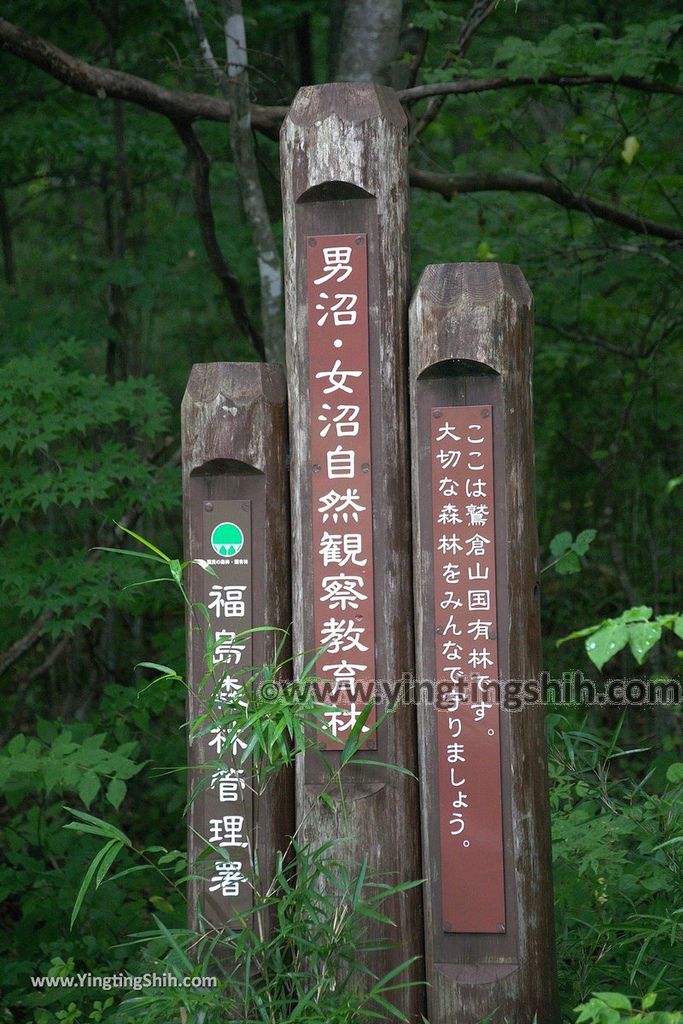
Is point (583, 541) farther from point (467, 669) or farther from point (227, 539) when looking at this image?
point (227, 539)

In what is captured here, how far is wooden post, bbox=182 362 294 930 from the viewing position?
313 cm

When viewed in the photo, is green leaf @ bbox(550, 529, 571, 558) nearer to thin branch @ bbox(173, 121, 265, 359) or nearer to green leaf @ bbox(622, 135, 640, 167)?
thin branch @ bbox(173, 121, 265, 359)

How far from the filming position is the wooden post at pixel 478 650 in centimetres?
295

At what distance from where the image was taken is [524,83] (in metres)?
5.04

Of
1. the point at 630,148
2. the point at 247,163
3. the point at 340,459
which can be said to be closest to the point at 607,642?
the point at 340,459

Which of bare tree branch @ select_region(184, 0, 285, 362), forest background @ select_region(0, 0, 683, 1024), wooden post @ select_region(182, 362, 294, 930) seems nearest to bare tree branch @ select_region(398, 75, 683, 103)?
forest background @ select_region(0, 0, 683, 1024)

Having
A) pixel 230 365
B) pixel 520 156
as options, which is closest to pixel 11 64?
pixel 230 365

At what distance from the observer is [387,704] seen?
3008 mm

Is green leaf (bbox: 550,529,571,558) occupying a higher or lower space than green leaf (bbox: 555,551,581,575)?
higher

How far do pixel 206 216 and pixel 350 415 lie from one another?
2.53 m

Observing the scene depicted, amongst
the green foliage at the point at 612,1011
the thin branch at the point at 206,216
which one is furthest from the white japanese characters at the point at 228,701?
the thin branch at the point at 206,216

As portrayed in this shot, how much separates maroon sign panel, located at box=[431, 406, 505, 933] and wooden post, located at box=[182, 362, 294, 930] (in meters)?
0.51

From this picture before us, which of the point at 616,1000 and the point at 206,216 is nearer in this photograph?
the point at 616,1000

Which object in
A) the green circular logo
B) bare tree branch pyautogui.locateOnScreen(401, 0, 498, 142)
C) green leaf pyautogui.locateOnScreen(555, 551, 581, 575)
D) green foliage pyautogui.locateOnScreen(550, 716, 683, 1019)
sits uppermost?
bare tree branch pyautogui.locateOnScreen(401, 0, 498, 142)
